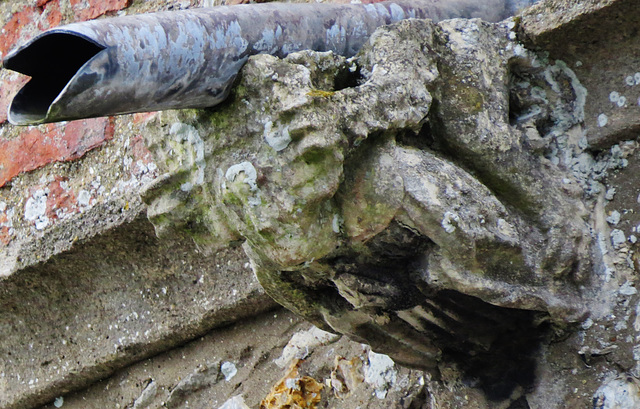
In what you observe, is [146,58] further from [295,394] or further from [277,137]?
[295,394]

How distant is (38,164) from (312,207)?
1.14 metres

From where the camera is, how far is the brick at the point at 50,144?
5.76 ft

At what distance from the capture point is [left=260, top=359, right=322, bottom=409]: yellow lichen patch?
1469 millimetres

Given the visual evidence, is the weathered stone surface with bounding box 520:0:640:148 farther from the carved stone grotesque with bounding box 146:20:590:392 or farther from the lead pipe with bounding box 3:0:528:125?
the lead pipe with bounding box 3:0:528:125

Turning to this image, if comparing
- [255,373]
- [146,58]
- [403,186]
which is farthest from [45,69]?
[255,373]

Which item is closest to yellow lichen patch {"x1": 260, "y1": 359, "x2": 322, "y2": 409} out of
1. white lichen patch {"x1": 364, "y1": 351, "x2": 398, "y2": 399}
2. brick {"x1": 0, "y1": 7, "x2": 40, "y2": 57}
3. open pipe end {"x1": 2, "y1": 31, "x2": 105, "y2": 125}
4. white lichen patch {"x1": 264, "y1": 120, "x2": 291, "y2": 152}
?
white lichen patch {"x1": 364, "y1": 351, "x2": 398, "y2": 399}

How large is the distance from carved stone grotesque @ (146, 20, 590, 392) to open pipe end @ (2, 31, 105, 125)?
0.17 meters

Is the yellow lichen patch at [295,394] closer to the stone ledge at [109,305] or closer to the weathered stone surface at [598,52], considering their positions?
the stone ledge at [109,305]

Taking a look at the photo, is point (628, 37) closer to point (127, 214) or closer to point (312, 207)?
point (312, 207)

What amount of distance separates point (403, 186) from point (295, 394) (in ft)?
2.20

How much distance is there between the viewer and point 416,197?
3.04ft

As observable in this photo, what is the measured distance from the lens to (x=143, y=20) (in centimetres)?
80

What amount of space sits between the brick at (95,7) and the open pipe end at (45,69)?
1038mm

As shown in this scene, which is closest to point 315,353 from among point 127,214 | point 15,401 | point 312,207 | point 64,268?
point 127,214
